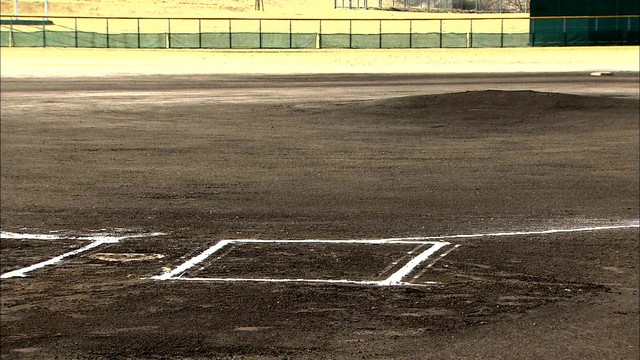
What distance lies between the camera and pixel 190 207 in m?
16.7

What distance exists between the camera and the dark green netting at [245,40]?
64.2 m

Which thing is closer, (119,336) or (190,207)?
(119,336)

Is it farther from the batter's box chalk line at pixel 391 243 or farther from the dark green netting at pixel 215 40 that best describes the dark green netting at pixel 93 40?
the batter's box chalk line at pixel 391 243

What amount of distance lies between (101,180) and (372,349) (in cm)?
1099

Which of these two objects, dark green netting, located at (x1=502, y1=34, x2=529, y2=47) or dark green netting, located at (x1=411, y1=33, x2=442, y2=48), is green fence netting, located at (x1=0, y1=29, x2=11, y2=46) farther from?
dark green netting, located at (x1=502, y1=34, x2=529, y2=47)

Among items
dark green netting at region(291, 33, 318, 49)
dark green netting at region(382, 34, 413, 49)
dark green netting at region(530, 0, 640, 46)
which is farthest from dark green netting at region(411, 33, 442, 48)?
dark green netting at region(291, 33, 318, 49)

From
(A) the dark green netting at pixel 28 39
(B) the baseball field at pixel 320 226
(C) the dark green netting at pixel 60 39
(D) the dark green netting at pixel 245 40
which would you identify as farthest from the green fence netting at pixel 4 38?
(B) the baseball field at pixel 320 226

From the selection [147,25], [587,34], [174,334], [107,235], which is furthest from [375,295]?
[147,25]

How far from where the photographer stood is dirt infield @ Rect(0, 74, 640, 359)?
392 inches

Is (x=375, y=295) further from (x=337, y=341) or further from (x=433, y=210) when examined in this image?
(x=433, y=210)

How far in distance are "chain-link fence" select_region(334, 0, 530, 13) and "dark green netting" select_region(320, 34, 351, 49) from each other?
36.4 metres

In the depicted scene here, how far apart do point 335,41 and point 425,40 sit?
19.3 ft

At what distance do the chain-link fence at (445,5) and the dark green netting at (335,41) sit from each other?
120 feet

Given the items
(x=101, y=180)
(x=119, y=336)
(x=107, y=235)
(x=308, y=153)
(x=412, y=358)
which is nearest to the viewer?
(x=412, y=358)
